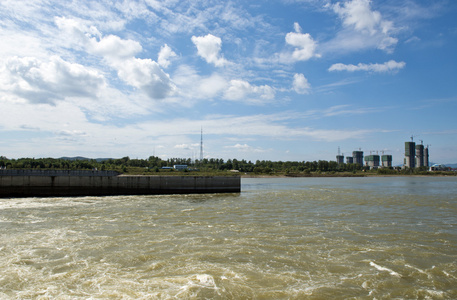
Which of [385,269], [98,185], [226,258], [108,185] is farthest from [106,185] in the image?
[385,269]

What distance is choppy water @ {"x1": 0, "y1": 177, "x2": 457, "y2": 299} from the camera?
945 cm

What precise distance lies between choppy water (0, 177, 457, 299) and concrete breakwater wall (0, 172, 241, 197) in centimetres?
1827

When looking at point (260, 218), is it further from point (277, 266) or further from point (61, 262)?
point (61, 262)

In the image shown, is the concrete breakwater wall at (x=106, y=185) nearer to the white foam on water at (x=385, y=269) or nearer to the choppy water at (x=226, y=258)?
the choppy water at (x=226, y=258)

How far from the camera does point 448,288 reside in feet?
32.1

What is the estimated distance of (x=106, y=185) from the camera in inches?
1619

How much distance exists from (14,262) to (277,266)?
36.1 feet

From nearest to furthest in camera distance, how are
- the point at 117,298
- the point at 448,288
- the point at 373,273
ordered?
1. the point at 117,298
2. the point at 448,288
3. the point at 373,273

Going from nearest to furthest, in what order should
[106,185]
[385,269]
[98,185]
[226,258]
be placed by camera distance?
[385,269]
[226,258]
[98,185]
[106,185]

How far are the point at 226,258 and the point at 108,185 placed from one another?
3343cm

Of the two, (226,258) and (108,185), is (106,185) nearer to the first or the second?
(108,185)

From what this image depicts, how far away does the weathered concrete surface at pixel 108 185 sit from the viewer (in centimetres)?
3844

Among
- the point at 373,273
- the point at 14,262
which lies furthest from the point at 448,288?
the point at 14,262

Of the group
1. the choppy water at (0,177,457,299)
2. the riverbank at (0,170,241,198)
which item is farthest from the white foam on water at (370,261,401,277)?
the riverbank at (0,170,241,198)
